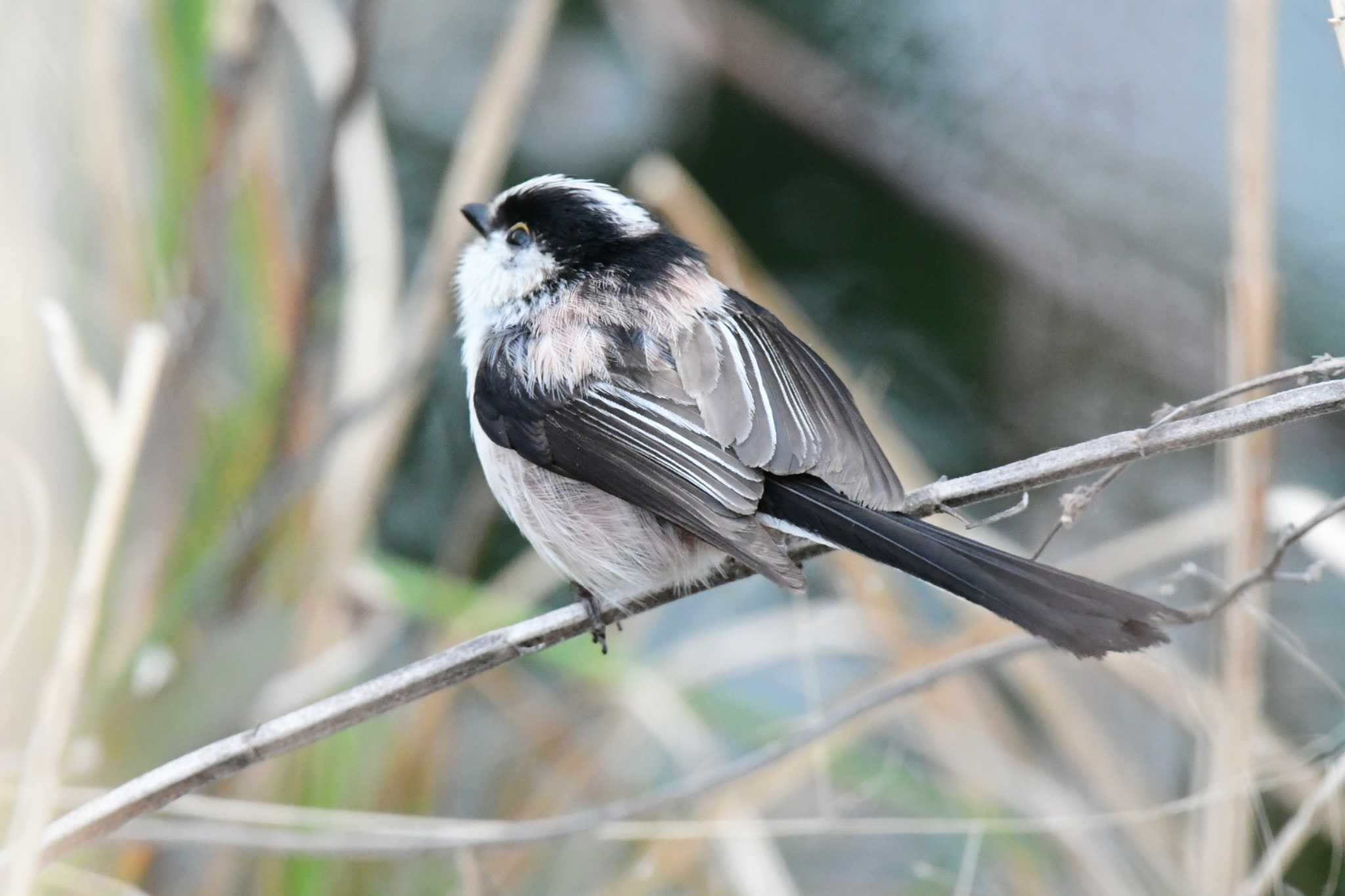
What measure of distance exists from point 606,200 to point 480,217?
223 mm

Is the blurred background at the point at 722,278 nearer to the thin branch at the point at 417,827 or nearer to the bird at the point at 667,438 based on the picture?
the thin branch at the point at 417,827

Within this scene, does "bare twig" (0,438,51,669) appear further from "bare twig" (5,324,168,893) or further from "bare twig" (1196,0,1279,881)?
"bare twig" (1196,0,1279,881)

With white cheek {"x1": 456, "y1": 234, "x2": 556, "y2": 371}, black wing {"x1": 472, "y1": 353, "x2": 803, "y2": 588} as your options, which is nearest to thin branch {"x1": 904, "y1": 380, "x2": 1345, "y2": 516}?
black wing {"x1": 472, "y1": 353, "x2": 803, "y2": 588}

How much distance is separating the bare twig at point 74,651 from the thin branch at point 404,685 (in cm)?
5

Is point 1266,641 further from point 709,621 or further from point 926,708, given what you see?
point 709,621

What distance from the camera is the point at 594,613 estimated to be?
159cm

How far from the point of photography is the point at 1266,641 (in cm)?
264

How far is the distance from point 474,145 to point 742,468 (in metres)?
→ 1.20

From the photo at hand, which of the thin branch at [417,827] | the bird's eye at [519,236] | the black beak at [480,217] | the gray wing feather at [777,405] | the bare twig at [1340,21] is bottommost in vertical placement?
the thin branch at [417,827]

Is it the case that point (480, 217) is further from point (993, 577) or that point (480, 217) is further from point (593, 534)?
point (993, 577)

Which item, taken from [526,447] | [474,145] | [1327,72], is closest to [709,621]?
[474,145]

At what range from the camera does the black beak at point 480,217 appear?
2098mm

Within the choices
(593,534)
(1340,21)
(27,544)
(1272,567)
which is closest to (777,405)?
(593,534)

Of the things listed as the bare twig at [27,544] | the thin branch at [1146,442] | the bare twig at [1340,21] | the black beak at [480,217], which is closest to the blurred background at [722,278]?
the bare twig at [27,544]
